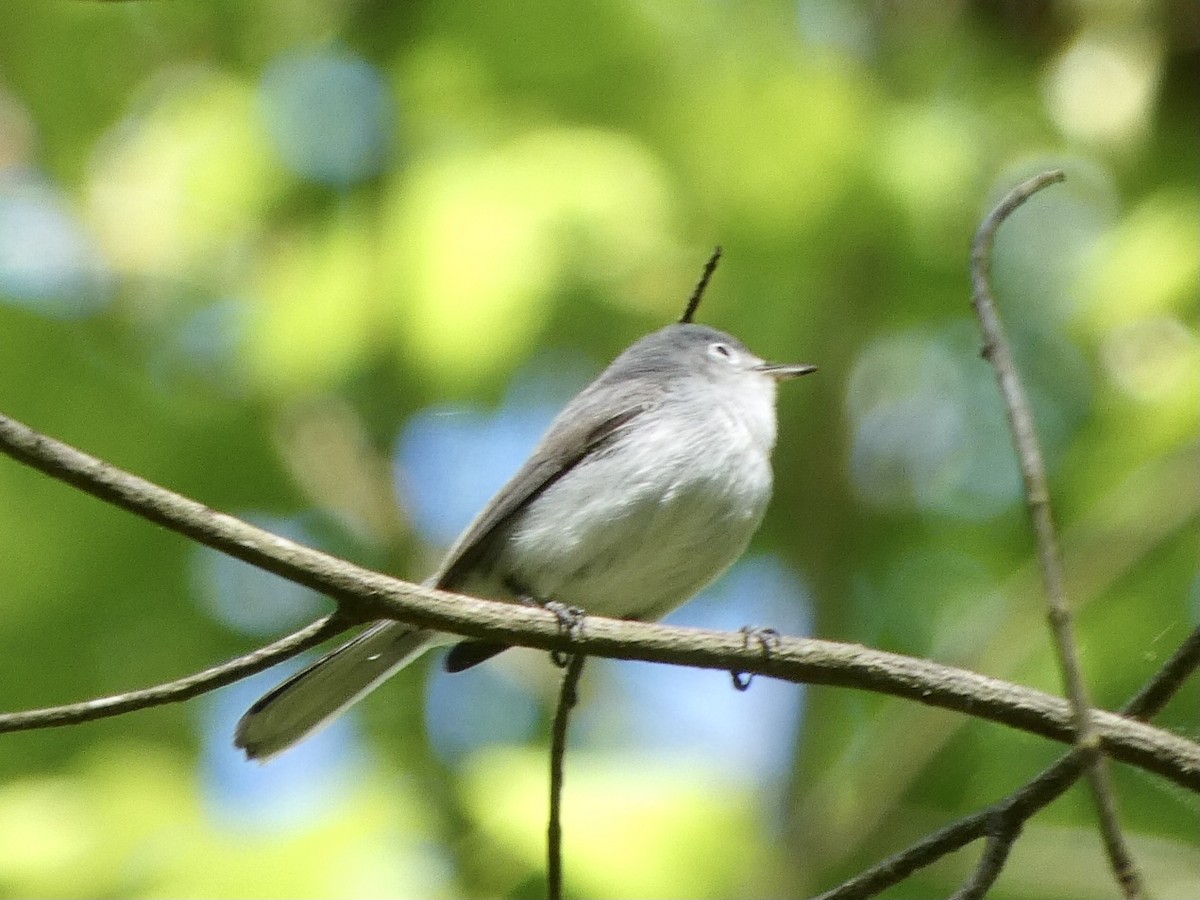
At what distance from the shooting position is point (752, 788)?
4.03 meters

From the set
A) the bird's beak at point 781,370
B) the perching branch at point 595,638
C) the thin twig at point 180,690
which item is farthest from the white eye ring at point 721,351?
the thin twig at point 180,690

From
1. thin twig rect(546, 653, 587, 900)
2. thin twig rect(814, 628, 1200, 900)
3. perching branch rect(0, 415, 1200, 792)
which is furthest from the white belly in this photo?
thin twig rect(814, 628, 1200, 900)

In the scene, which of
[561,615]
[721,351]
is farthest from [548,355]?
[561,615]

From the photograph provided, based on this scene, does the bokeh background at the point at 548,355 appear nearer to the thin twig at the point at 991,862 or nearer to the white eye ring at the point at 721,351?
the white eye ring at the point at 721,351

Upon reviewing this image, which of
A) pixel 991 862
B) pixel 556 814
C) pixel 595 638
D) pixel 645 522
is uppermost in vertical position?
pixel 645 522

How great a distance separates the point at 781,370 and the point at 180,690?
2.52m

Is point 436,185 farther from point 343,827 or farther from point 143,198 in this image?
point 343,827

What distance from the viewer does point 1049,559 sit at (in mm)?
1932

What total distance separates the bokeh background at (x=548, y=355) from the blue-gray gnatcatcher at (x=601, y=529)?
44 cm

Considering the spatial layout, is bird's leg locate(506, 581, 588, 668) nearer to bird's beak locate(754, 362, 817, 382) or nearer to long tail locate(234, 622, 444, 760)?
long tail locate(234, 622, 444, 760)

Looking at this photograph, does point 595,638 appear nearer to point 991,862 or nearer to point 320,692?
point 991,862

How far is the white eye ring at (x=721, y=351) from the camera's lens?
4316 millimetres

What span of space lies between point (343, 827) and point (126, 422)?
147 centimetres

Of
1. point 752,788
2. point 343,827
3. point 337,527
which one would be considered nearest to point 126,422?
point 337,527
